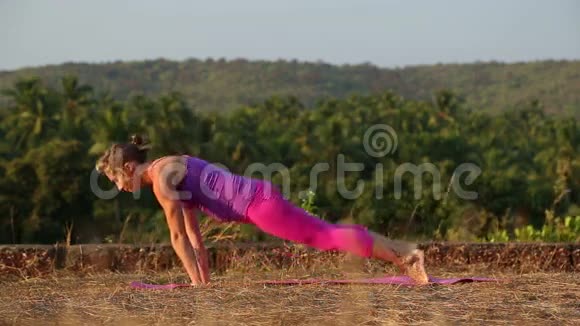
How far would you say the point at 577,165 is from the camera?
4747cm

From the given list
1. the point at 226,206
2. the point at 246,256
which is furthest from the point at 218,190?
the point at 246,256

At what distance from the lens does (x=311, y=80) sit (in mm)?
116562

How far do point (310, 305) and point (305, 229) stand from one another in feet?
3.11

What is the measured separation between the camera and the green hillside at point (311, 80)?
105938mm

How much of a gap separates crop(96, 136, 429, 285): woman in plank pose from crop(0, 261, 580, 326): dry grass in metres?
0.25

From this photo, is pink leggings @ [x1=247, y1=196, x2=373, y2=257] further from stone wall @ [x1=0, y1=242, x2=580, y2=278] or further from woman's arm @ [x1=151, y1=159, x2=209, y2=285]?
stone wall @ [x1=0, y1=242, x2=580, y2=278]

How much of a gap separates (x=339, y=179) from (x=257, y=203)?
40335mm

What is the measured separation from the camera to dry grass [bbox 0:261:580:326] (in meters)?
4.50

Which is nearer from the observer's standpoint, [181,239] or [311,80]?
[181,239]

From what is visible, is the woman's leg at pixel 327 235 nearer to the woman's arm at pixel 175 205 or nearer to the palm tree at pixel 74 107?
the woman's arm at pixel 175 205

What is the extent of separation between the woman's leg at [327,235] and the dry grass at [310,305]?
8.9 inches

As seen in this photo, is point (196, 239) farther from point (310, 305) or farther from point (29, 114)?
point (29, 114)

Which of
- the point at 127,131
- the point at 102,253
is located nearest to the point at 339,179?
the point at 127,131

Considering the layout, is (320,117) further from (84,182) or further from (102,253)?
(102,253)
